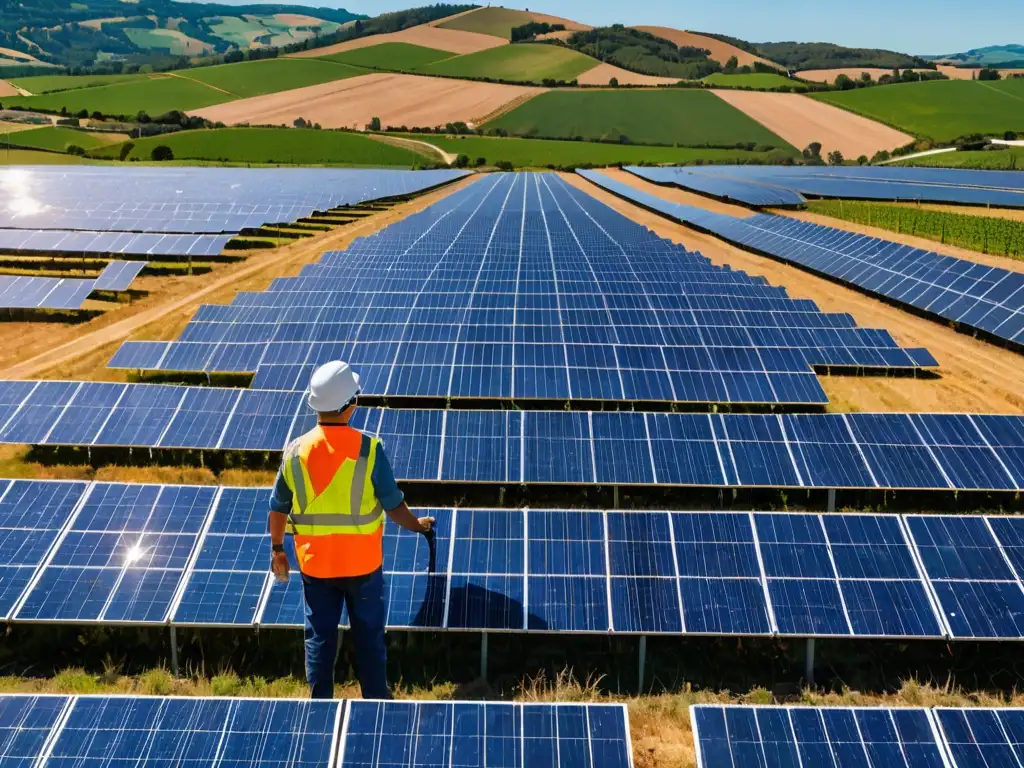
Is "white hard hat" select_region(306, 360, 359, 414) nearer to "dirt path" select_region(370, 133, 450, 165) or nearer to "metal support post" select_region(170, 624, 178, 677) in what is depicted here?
"metal support post" select_region(170, 624, 178, 677)

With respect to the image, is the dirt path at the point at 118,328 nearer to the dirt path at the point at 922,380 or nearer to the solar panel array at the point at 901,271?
the dirt path at the point at 922,380

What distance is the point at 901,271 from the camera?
3334cm

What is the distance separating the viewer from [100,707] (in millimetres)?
6613

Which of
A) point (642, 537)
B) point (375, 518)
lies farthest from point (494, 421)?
point (375, 518)

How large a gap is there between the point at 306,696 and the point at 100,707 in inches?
93.1

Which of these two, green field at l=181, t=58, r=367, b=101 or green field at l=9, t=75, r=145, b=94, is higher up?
green field at l=181, t=58, r=367, b=101

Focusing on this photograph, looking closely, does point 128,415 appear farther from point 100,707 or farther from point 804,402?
point 804,402

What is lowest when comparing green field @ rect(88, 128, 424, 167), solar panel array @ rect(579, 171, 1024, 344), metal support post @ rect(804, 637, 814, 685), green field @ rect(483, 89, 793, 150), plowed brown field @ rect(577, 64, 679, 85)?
green field @ rect(88, 128, 424, 167)

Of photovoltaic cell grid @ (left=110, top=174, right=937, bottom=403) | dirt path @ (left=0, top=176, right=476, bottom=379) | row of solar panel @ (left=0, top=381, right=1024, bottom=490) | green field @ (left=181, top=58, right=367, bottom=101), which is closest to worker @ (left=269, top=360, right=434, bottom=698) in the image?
row of solar panel @ (left=0, top=381, right=1024, bottom=490)

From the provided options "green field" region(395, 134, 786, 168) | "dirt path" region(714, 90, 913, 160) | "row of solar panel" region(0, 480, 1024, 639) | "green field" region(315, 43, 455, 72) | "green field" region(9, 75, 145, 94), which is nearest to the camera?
"row of solar panel" region(0, 480, 1024, 639)

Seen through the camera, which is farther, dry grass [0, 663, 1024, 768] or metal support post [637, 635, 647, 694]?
metal support post [637, 635, 647, 694]

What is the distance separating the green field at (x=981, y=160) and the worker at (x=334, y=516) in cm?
9607

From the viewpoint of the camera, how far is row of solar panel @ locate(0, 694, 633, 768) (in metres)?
6.25

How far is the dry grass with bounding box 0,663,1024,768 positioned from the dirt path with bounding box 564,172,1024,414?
36.7ft
